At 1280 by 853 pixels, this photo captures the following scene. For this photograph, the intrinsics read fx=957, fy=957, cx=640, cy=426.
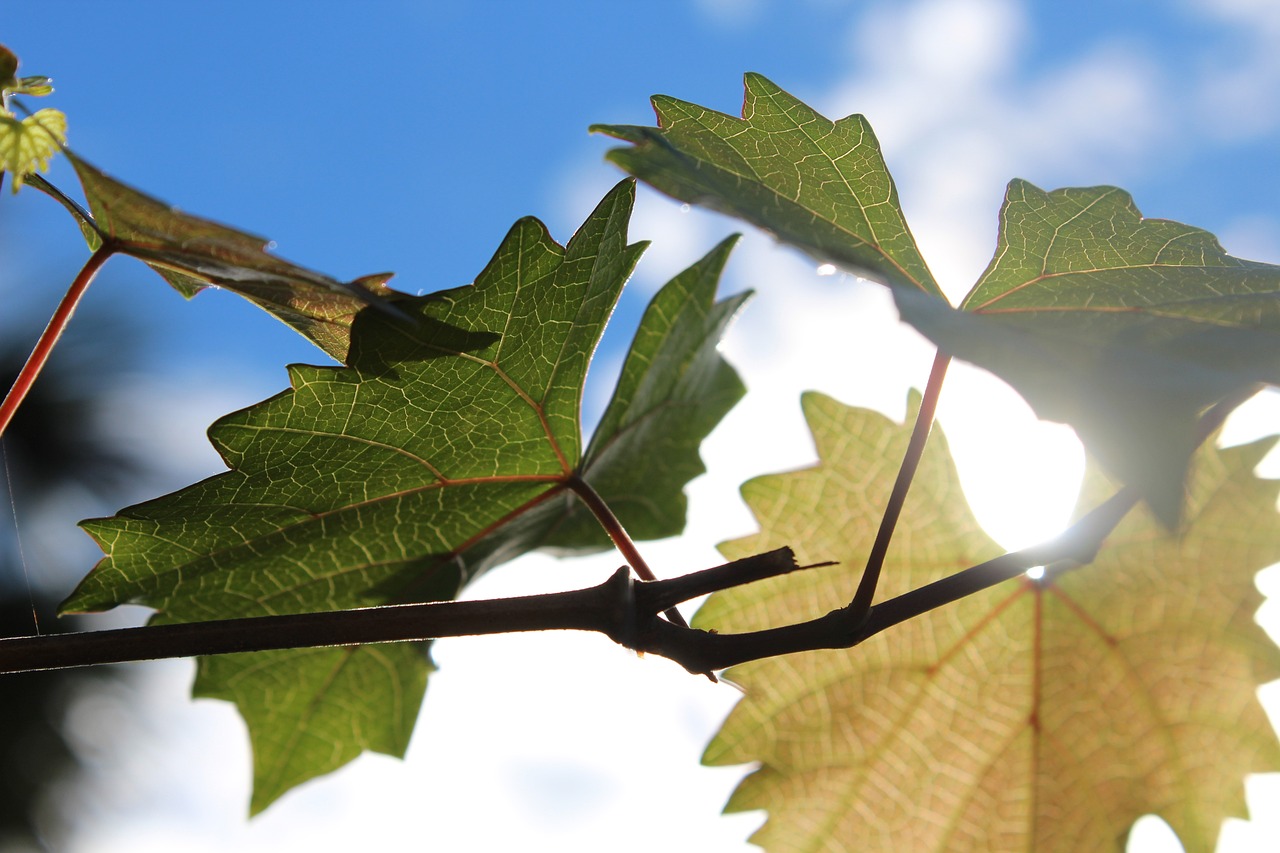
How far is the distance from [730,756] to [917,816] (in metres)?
0.20

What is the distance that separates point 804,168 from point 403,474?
1.44 feet

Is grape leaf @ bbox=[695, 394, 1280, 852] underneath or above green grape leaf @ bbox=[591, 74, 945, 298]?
underneath

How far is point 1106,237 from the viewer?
0.78 meters

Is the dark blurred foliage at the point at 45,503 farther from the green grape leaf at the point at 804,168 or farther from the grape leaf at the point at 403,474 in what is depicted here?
the green grape leaf at the point at 804,168

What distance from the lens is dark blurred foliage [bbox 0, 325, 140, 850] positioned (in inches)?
173

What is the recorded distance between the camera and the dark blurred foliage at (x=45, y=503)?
4.38 metres

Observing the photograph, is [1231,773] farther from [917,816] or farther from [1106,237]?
[1106,237]

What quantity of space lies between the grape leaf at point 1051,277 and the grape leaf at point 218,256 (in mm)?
204

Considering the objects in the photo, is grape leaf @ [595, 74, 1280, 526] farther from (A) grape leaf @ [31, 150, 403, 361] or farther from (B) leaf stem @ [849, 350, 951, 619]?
(A) grape leaf @ [31, 150, 403, 361]

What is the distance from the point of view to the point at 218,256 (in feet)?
1.95

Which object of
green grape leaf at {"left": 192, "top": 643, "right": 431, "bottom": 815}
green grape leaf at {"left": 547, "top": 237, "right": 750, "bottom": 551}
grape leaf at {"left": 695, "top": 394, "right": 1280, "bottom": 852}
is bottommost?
green grape leaf at {"left": 192, "top": 643, "right": 431, "bottom": 815}

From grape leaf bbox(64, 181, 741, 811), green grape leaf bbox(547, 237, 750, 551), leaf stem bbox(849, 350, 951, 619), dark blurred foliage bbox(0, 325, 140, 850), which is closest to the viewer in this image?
leaf stem bbox(849, 350, 951, 619)

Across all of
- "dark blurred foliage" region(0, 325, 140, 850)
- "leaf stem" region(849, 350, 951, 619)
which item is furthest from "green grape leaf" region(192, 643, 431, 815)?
"dark blurred foliage" region(0, 325, 140, 850)

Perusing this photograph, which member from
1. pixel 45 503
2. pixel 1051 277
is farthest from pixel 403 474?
pixel 45 503
